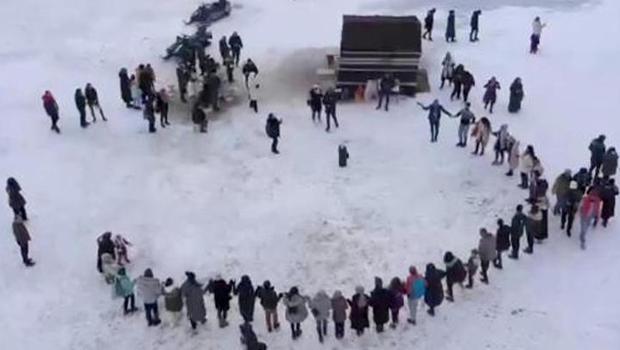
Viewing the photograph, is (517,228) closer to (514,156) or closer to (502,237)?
(502,237)

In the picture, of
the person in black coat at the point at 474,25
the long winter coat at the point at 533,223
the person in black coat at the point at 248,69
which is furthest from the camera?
the person in black coat at the point at 474,25

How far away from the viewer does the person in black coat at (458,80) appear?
2791 centimetres

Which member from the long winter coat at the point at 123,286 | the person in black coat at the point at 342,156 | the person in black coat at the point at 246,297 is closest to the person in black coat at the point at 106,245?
the long winter coat at the point at 123,286

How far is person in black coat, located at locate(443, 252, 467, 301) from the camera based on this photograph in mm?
19922

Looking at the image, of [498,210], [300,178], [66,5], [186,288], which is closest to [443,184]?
[498,210]

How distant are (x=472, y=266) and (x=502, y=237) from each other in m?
1.01

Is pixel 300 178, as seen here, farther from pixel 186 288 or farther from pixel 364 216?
pixel 186 288

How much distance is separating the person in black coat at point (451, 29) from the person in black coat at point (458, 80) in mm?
3664

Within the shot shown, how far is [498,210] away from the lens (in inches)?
918

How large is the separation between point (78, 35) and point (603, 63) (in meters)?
17.0

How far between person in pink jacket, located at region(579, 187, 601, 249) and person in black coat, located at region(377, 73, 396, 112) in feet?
25.4

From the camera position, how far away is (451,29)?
32031mm

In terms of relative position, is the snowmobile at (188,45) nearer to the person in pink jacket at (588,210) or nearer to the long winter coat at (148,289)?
the long winter coat at (148,289)

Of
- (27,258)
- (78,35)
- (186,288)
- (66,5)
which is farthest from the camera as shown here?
(66,5)
